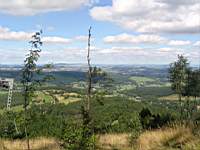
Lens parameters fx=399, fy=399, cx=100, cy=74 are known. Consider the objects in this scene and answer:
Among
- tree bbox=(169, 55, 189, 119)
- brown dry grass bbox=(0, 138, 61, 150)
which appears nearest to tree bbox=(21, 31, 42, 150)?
brown dry grass bbox=(0, 138, 61, 150)

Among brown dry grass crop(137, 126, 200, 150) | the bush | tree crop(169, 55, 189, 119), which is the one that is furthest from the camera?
tree crop(169, 55, 189, 119)

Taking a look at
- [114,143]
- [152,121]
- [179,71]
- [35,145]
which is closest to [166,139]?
[114,143]

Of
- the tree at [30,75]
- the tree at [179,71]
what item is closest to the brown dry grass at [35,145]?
the tree at [30,75]

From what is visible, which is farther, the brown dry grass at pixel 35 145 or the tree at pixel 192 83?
the tree at pixel 192 83

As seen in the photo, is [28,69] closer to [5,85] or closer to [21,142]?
[21,142]

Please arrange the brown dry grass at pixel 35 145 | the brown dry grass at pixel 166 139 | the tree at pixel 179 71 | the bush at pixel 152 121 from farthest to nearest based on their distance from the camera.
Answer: the tree at pixel 179 71, the bush at pixel 152 121, the brown dry grass at pixel 35 145, the brown dry grass at pixel 166 139

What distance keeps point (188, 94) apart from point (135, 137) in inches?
2356

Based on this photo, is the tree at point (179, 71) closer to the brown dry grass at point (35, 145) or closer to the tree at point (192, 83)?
the tree at point (192, 83)

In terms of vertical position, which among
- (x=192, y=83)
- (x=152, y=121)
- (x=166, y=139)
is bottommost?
(x=152, y=121)

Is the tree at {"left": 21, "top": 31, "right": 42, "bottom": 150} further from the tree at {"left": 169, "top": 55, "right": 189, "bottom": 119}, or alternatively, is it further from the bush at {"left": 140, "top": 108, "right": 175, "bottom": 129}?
the tree at {"left": 169, "top": 55, "right": 189, "bottom": 119}

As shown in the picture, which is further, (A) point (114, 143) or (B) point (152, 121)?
(B) point (152, 121)

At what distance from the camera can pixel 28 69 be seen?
12258 millimetres

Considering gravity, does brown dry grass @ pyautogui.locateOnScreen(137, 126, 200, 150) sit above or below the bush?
above

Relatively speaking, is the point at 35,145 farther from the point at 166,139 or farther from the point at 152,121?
the point at 152,121
